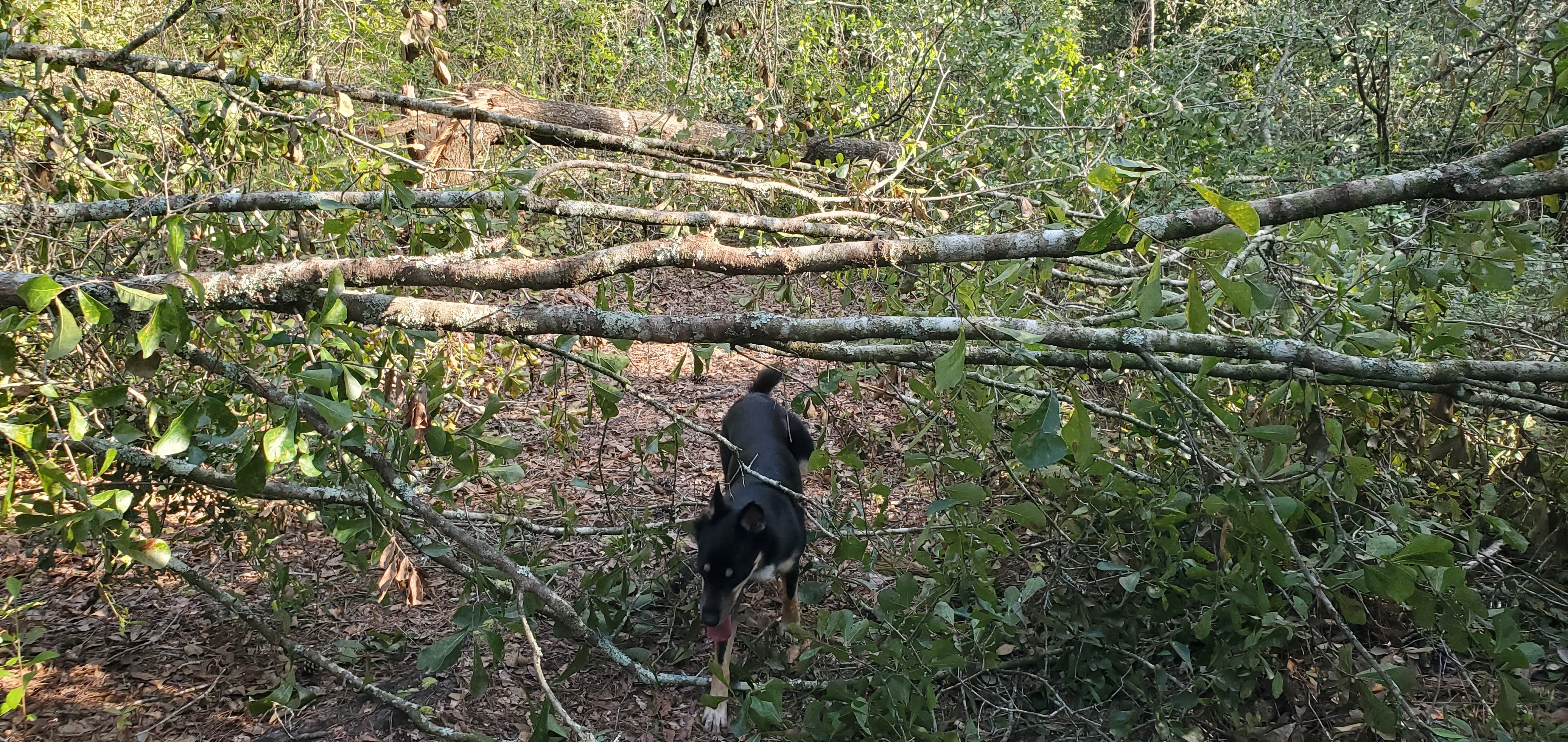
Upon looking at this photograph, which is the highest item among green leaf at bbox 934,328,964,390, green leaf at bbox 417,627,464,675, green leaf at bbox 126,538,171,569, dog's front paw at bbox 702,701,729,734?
green leaf at bbox 934,328,964,390

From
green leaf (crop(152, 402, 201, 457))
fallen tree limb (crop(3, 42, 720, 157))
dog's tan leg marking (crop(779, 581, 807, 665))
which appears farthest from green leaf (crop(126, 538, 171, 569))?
dog's tan leg marking (crop(779, 581, 807, 665))

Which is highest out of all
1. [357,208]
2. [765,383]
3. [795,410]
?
[357,208]

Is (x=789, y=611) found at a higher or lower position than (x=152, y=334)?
lower

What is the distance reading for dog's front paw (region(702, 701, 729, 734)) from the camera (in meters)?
4.04

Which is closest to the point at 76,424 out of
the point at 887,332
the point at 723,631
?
the point at 887,332

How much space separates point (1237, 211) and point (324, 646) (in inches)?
171

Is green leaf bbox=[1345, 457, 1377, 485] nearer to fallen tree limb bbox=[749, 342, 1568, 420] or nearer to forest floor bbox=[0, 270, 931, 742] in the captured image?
fallen tree limb bbox=[749, 342, 1568, 420]

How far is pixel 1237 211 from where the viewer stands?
5.56ft

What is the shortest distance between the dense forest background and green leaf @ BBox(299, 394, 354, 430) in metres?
0.05

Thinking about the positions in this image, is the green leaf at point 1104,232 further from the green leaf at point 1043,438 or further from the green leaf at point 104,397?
the green leaf at point 104,397

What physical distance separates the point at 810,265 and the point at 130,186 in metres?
2.80

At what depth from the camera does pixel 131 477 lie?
3803mm

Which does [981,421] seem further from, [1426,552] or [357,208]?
[357,208]

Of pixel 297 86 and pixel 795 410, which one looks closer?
pixel 795 410
